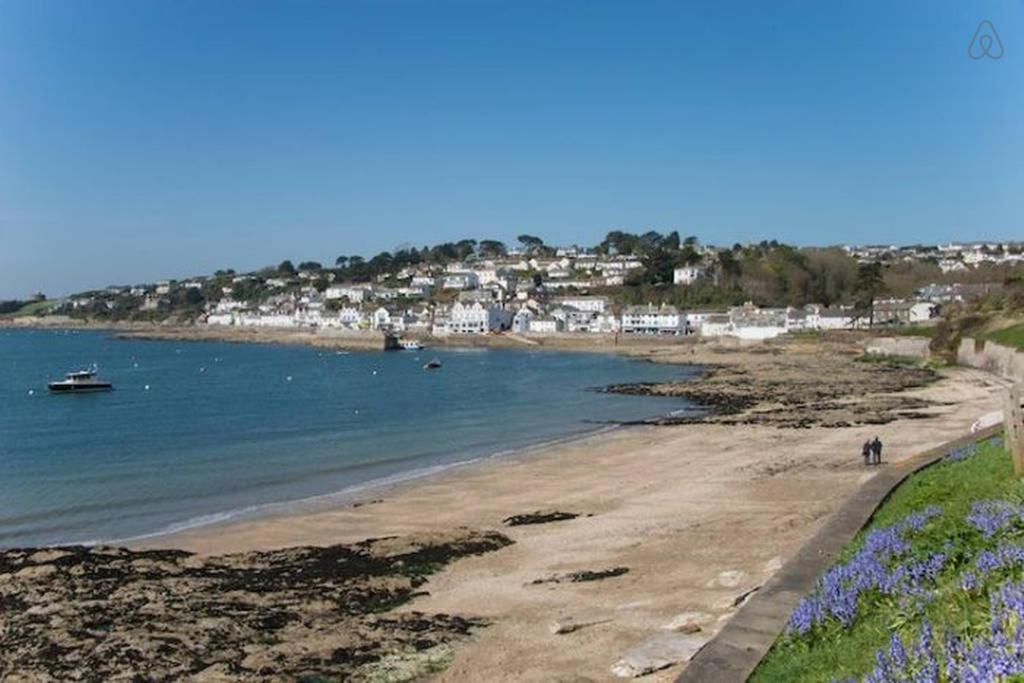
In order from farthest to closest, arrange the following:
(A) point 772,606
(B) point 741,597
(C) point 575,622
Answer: (C) point 575,622, (B) point 741,597, (A) point 772,606

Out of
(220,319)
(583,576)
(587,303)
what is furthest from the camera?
(220,319)

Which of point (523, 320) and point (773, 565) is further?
point (523, 320)

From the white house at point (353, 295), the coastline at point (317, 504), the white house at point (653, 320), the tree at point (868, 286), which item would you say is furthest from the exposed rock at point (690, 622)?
the white house at point (353, 295)

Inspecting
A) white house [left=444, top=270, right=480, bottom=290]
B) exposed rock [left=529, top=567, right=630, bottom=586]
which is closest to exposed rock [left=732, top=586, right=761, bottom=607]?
exposed rock [left=529, top=567, right=630, bottom=586]

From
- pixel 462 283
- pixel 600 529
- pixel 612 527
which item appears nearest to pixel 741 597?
pixel 600 529

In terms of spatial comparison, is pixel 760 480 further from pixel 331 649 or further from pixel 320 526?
pixel 331 649

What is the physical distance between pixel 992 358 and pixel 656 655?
52.1 metres

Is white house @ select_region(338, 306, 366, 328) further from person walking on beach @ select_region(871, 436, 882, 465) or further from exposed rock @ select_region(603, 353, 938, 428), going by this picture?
person walking on beach @ select_region(871, 436, 882, 465)

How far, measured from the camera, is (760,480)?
2233 cm

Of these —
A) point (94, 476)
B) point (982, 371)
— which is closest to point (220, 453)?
point (94, 476)

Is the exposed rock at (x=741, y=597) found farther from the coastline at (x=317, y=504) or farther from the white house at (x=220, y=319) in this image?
the white house at (x=220, y=319)

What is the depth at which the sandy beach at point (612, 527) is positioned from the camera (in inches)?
421

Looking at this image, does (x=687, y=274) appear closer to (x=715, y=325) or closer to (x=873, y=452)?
(x=715, y=325)

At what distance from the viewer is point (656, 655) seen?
9070mm
